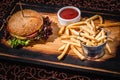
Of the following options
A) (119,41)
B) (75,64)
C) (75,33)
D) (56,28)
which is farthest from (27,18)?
(119,41)

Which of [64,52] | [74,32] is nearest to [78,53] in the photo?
[64,52]

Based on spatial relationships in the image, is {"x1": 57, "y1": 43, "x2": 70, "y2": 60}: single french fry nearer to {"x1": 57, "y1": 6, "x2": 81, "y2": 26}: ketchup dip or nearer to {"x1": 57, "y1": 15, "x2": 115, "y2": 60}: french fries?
{"x1": 57, "y1": 15, "x2": 115, "y2": 60}: french fries

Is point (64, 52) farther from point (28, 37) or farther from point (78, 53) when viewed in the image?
point (28, 37)

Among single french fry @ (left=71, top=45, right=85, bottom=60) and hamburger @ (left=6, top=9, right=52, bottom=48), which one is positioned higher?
hamburger @ (left=6, top=9, right=52, bottom=48)

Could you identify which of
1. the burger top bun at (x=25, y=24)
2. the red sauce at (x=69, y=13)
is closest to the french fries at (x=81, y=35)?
the red sauce at (x=69, y=13)

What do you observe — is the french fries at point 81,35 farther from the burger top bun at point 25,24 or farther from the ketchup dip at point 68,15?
the burger top bun at point 25,24

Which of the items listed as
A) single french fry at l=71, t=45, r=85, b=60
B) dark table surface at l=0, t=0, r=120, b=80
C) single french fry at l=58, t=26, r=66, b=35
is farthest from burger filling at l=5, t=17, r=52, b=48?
single french fry at l=71, t=45, r=85, b=60
